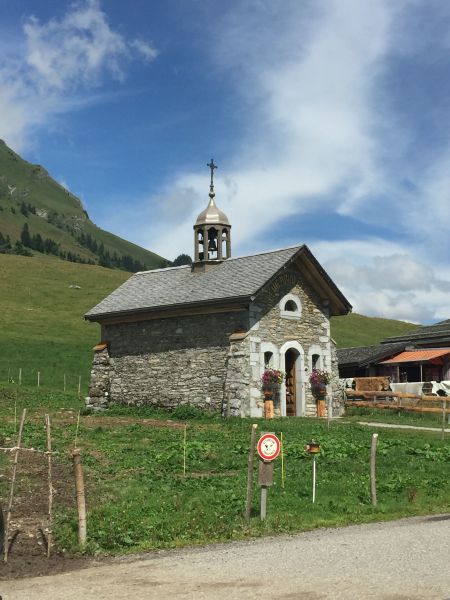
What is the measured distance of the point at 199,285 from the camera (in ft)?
104

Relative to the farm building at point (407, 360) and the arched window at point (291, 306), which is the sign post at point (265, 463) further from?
the farm building at point (407, 360)

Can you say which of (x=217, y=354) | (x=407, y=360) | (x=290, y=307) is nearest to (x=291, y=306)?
(x=290, y=307)

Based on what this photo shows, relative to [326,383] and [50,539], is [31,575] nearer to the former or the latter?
[50,539]

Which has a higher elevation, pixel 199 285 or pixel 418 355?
pixel 199 285

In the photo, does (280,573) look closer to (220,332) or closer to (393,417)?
(220,332)

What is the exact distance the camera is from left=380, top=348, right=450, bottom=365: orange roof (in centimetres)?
4197

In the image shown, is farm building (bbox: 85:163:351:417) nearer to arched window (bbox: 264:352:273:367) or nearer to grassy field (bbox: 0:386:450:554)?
arched window (bbox: 264:352:273:367)

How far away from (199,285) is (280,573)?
23.3 m

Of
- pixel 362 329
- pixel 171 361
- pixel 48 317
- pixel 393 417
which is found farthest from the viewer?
pixel 362 329

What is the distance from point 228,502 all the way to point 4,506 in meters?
3.91

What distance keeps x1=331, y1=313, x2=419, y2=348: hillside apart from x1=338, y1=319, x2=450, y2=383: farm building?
81.7ft

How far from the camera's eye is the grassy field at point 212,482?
11586 mm

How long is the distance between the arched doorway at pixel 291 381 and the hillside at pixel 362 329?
41.1 meters

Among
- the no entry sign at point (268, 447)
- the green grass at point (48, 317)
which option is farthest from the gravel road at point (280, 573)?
the green grass at point (48, 317)
